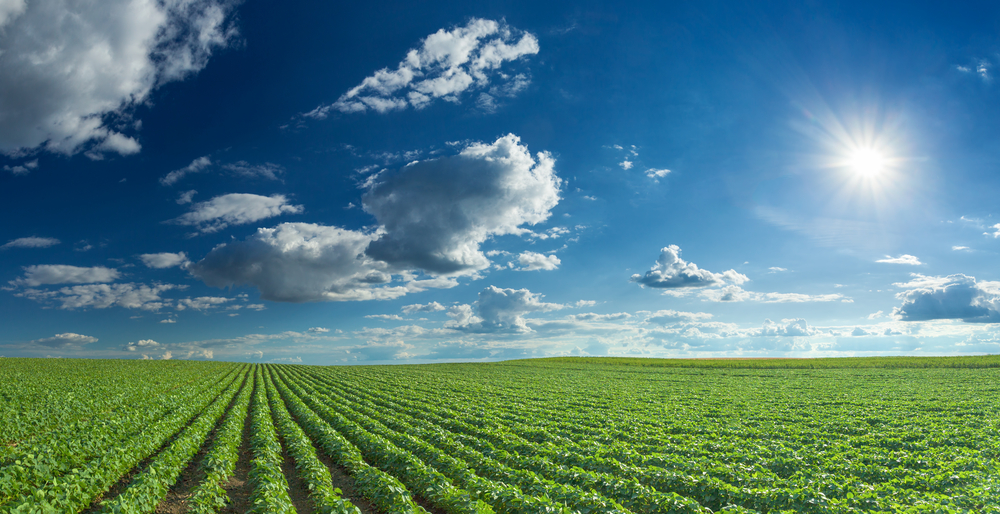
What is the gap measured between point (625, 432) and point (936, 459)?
10138mm

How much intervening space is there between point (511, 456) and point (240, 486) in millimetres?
8678

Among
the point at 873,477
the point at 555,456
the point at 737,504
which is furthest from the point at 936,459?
the point at 555,456

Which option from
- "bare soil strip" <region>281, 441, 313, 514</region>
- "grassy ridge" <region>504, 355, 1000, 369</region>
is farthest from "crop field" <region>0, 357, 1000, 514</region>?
"grassy ridge" <region>504, 355, 1000, 369</region>

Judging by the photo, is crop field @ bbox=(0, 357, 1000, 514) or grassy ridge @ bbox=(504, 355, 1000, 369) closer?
crop field @ bbox=(0, 357, 1000, 514)

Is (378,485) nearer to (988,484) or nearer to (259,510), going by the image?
(259,510)

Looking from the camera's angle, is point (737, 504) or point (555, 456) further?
point (555, 456)

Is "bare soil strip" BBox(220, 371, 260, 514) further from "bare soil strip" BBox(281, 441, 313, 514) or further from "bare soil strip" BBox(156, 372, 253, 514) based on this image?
"bare soil strip" BBox(281, 441, 313, 514)

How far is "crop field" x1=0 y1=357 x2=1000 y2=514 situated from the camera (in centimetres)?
1071

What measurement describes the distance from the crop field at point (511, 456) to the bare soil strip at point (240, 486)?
9 cm

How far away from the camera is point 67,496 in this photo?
9.90m

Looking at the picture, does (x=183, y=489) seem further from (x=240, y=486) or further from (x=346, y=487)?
(x=346, y=487)

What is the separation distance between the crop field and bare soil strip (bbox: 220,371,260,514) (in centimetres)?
9

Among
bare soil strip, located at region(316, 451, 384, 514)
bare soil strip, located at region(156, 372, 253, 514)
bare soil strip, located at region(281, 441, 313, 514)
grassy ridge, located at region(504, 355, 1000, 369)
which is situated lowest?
grassy ridge, located at region(504, 355, 1000, 369)

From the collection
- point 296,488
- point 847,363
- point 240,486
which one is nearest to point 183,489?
point 240,486
